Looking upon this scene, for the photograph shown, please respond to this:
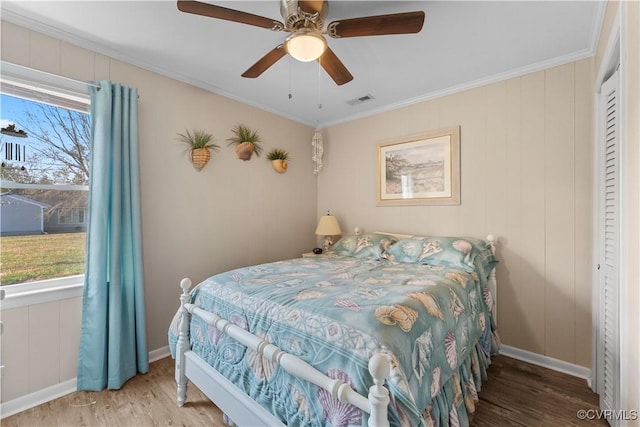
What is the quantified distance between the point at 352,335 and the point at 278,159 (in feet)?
9.06

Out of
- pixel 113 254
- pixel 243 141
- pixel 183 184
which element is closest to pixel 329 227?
pixel 243 141

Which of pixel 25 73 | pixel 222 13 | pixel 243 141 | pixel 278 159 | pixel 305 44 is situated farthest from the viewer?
pixel 278 159

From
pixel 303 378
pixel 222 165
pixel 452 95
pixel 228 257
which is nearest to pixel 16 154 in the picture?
pixel 222 165

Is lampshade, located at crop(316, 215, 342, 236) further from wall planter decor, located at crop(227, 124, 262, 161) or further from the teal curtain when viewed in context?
the teal curtain

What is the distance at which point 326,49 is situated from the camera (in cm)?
175

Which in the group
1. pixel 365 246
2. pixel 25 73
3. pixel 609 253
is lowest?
pixel 365 246

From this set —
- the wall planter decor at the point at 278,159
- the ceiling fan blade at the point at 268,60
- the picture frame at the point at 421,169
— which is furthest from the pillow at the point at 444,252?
the ceiling fan blade at the point at 268,60

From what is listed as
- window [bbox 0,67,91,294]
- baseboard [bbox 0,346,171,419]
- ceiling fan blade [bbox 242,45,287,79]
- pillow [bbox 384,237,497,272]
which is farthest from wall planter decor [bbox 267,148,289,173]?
baseboard [bbox 0,346,171,419]

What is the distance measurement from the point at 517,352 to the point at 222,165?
345 cm

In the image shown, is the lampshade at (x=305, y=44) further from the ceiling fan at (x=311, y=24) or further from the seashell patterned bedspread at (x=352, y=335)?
the seashell patterned bedspread at (x=352, y=335)

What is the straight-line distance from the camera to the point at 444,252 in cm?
250

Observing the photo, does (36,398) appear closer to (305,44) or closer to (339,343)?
(339,343)

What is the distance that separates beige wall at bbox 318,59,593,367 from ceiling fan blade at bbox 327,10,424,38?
1643mm

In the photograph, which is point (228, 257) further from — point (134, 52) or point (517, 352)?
point (517, 352)
